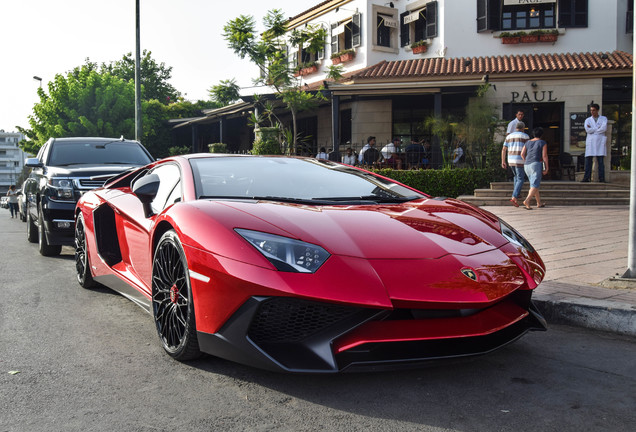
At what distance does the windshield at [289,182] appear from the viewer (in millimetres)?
3604

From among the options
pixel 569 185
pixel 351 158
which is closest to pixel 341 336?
pixel 569 185

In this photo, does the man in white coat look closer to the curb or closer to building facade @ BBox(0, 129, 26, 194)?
the curb

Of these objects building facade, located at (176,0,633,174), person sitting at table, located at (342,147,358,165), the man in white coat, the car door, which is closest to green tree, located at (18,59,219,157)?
building facade, located at (176,0,633,174)

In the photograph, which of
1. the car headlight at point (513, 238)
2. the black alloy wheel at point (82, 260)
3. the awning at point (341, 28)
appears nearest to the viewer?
the car headlight at point (513, 238)

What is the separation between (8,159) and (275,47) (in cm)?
14841

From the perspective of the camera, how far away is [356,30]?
22469 mm

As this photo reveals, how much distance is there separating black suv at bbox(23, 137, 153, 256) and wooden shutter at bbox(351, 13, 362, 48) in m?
14.7

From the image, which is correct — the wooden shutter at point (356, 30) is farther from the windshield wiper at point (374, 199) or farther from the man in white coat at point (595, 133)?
Result: the windshield wiper at point (374, 199)

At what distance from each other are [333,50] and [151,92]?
Answer: 117 ft

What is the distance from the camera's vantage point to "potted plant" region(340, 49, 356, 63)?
22.5 metres

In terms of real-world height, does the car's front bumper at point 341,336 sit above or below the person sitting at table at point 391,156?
below

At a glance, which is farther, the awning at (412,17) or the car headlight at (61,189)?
the awning at (412,17)

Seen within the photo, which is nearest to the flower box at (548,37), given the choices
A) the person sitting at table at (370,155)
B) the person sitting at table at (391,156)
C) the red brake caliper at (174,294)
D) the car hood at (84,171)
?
the person sitting at table at (391,156)

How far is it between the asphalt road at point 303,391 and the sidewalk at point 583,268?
0.20 meters
